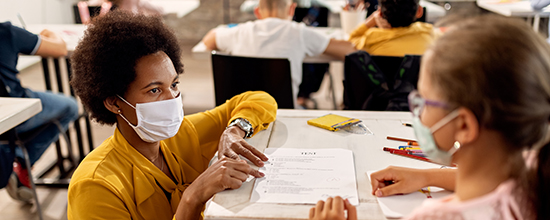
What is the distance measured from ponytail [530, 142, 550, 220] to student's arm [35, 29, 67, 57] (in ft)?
6.98

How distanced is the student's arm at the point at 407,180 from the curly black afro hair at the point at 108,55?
2.11ft

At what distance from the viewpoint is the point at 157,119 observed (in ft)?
3.72

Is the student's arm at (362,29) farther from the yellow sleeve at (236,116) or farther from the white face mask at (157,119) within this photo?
the white face mask at (157,119)

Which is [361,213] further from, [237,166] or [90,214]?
[90,214]

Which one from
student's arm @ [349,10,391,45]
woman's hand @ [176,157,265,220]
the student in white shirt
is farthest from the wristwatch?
student's arm @ [349,10,391,45]

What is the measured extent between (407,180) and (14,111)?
4.25ft

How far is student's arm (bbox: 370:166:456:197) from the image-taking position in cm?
92

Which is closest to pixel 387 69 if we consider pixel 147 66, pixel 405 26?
pixel 405 26

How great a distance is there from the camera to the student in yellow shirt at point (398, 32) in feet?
7.14

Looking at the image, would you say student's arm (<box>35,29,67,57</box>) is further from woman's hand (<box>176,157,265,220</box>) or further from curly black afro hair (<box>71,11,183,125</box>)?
woman's hand (<box>176,157,265,220</box>)

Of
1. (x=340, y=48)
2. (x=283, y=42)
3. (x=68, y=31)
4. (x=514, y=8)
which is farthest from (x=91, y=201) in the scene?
(x=514, y=8)

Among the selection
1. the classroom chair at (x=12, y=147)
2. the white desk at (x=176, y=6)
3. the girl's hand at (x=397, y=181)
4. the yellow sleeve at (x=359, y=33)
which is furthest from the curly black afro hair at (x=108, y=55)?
the white desk at (x=176, y=6)

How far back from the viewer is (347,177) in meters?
0.99

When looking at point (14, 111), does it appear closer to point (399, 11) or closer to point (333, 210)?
point (333, 210)
